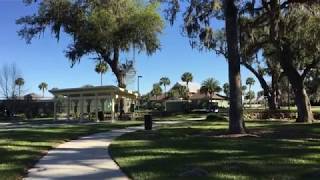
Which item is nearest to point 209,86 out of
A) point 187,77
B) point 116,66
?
point 187,77

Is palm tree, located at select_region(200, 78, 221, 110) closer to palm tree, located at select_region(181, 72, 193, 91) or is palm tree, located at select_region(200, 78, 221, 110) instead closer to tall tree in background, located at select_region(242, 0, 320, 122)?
palm tree, located at select_region(181, 72, 193, 91)

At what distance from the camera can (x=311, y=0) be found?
2630 cm

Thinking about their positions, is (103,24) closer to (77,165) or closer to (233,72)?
(233,72)

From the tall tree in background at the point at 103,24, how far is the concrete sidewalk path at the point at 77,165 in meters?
33.9

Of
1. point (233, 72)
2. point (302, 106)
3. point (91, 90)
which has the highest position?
point (91, 90)

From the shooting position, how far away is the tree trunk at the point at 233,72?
80.7 feet

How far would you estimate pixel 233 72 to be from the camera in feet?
81.3

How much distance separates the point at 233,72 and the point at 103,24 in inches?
1120

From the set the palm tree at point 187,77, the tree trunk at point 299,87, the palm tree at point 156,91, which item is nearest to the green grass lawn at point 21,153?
the tree trunk at point 299,87

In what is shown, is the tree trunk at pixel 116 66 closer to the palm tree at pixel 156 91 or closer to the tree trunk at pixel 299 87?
the tree trunk at pixel 299 87

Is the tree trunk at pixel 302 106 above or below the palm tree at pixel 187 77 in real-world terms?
below

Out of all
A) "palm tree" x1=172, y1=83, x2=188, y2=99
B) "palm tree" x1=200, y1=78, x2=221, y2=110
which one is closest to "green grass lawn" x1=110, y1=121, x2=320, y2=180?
"palm tree" x1=200, y1=78, x2=221, y2=110

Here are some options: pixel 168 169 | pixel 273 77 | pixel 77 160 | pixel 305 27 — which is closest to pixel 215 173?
pixel 168 169

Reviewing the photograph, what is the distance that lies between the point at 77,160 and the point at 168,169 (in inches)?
129
